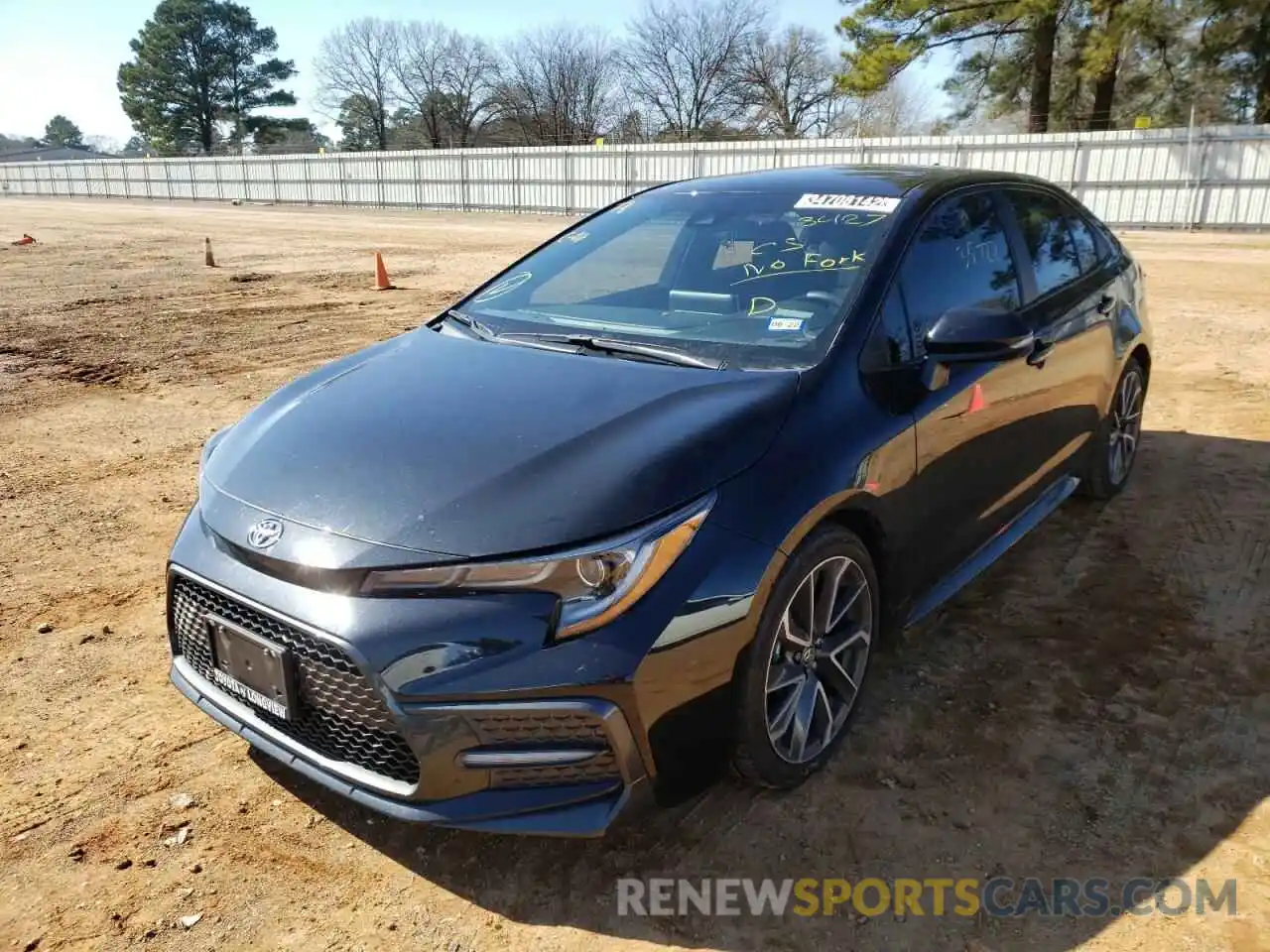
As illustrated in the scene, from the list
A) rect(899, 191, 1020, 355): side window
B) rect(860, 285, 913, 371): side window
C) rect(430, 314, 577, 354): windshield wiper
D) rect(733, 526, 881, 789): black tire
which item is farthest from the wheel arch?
rect(430, 314, 577, 354): windshield wiper

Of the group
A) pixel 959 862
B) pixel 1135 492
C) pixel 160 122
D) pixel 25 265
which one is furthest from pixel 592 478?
pixel 160 122

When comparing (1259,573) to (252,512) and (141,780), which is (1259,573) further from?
(141,780)

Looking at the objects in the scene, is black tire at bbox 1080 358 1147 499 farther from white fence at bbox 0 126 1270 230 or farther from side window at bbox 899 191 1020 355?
white fence at bbox 0 126 1270 230

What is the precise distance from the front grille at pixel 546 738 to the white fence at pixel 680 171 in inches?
424

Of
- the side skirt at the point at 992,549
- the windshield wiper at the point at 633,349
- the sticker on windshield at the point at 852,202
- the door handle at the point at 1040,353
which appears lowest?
the side skirt at the point at 992,549

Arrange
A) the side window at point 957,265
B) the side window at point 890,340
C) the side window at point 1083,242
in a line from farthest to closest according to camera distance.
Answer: the side window at point 1083,242 < the side window at point 957,265 < the side window at point 890,340

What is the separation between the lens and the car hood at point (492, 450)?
Result: 7.30ft

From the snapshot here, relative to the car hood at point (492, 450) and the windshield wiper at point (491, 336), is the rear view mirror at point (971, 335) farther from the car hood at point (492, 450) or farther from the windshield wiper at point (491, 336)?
the windshield wiper at point (491, 336)

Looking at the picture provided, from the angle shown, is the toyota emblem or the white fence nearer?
the toyota emblem

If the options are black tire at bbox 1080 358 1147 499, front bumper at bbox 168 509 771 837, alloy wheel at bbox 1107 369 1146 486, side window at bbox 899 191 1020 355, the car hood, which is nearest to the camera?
front bumper at bbox 168 509 771 837

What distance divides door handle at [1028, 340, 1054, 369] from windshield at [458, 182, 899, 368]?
31.6 inches

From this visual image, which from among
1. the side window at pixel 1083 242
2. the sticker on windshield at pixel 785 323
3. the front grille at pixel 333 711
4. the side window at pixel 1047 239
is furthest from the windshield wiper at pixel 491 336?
the side window at pixel 1083 242

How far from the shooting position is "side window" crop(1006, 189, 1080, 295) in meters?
3.94

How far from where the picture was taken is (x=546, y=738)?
6.95 ft
